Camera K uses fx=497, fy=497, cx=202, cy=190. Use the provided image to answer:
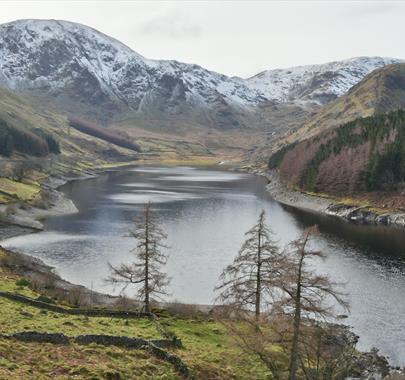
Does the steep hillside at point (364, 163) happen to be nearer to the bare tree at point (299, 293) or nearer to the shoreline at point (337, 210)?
the shoreline at point (337, 210)

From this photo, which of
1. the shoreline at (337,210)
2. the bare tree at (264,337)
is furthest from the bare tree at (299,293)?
the shoreline at (337,210)

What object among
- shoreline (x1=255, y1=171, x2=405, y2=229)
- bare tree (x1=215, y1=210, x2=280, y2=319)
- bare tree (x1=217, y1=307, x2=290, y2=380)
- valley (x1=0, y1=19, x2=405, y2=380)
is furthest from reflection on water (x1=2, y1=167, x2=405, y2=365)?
bare tree (x1=217, y1=307, x2=290, y2=380)

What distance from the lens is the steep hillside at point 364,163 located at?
15512cm

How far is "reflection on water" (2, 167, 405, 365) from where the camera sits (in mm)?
70875

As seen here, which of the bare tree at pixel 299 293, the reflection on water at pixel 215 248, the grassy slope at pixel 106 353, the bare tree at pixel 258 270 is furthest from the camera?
the reflection on water at pixel 215 248

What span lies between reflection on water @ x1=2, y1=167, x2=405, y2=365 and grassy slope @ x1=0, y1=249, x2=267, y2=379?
21.0 m

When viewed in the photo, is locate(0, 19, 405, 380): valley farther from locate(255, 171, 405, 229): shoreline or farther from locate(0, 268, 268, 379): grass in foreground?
locate(255, 171, 405, 229): shoreline

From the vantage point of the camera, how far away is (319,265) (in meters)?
94.5

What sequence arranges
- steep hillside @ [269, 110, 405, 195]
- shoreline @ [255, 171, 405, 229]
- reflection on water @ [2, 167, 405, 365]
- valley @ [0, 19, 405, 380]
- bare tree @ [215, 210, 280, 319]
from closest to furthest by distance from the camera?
1. valley @ [0, 19, 405, 380]
2. bare tree @ [215, 210, 280, 319]
3. reflection on water @ [2, 167, 405, 365]
4. shoreline @ [255, 171, 405, 229]
5. steep hillside @ [269, 110, 405, 195]

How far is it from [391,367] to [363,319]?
50.3ft

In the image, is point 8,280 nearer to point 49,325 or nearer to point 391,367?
point 49,325

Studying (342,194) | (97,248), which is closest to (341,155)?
(342,194)

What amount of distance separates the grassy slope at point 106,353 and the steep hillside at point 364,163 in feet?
383

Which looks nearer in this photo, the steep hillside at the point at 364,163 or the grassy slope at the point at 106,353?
the grassy slope at the point at 106,353
